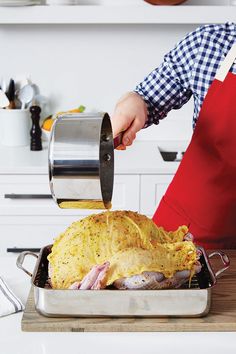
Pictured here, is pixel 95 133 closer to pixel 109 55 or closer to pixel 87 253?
pixel 87 253

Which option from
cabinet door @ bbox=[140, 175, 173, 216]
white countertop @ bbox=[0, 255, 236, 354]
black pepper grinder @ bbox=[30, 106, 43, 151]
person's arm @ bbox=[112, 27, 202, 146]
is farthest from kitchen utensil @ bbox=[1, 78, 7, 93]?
white countertop @ bbox=[0, 255, 236, 354]

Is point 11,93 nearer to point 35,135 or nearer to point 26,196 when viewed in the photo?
point 35,135

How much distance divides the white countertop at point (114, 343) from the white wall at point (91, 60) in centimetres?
207

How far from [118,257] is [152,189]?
1525 millimetres

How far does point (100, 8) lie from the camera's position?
9.10 ft

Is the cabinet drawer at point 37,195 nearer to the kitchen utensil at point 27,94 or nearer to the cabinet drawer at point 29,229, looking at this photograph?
the cabinet drawer at point 29,229

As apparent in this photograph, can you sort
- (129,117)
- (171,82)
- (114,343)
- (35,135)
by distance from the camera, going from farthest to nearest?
1. (35,135)
2. (171,82)
3. (129,117)
4. (114,343)

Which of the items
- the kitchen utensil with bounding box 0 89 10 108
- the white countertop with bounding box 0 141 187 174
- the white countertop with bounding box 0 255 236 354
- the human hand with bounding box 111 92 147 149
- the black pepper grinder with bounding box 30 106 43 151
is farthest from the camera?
the kitchen utensil with bounding box 0 89 10 108

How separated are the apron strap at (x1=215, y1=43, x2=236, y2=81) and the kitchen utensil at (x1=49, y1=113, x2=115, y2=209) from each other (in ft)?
2.29

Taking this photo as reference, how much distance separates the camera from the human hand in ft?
4.99

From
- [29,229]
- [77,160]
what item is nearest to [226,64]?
[77,160]

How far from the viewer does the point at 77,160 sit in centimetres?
113

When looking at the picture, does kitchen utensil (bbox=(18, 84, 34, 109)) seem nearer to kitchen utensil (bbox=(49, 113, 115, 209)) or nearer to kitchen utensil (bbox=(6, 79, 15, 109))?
kitchen utensil (bbox=(6, 79, 15, 109))

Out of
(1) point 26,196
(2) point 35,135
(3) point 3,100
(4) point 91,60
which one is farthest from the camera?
(4) point 91,60
